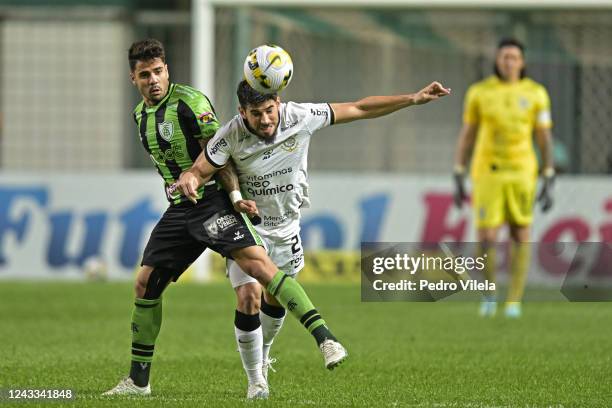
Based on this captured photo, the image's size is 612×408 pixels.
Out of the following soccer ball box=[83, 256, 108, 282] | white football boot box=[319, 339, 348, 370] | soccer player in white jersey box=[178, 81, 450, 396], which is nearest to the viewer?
white football boot box=[319, 339, 348, 370]

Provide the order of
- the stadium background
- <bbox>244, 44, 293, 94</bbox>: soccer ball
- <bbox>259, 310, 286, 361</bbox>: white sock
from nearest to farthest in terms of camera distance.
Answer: <bbox>244, 44, 293, 94</bbox>: soccer ball < <bbox>259, 310, 286, 361</bbox>: white sock < the stadium background

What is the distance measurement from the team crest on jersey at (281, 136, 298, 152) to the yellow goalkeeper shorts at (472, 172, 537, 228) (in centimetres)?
602

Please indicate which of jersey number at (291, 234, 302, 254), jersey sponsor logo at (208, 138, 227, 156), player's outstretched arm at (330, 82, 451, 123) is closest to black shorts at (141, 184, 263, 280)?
jersey sponsor logo at (208, 138, 227, 156)

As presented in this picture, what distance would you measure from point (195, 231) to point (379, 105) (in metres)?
1.26

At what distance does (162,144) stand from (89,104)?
49.5 ft

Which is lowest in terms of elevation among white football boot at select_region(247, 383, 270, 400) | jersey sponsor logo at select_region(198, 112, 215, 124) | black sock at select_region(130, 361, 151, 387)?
black sock at select_region(130, 361, 151, 387)

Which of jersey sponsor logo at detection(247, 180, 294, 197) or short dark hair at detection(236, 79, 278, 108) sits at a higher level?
short dark hair at detection(236, 79, 278, 108)

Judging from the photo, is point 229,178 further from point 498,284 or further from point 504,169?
point 498,284

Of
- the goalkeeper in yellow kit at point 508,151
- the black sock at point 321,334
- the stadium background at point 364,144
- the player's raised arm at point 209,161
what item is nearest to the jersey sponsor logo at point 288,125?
the player's raised arm at point 209,161

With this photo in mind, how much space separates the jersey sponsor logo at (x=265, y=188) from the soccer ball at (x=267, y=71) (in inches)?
24.8

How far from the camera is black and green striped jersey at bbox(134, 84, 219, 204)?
7898 millimetres

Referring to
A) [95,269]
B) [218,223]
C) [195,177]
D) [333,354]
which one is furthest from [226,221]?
[95,269]

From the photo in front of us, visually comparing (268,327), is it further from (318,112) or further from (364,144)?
(364,144)

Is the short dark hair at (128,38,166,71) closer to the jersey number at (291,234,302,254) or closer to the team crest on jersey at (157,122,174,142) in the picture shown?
the team crest on jersey at (157,122,174,142)
